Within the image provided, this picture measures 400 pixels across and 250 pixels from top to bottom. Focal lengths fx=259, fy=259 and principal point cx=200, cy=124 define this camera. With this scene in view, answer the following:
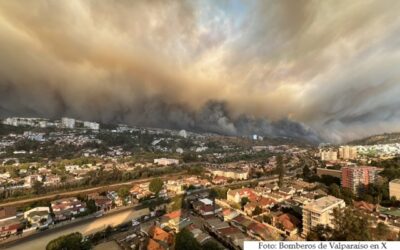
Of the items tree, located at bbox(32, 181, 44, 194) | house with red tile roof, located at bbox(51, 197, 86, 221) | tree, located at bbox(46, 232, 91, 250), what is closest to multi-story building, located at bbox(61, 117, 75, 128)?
tree, located at bbox(32, 181, 44, 194)

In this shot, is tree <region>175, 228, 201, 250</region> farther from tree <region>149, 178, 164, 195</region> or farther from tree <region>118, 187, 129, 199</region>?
tree <region>149, 178, 164, 195</region>

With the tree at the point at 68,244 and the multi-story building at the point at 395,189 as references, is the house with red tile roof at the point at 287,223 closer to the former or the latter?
the multi-story building at the point at 395,189

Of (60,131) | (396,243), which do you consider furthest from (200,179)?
(60,131)

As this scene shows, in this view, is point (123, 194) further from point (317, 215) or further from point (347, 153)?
point (347, 153)

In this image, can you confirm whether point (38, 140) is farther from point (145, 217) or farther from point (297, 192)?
point (297, 192)

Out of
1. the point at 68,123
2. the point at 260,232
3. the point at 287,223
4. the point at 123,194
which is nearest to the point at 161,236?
the point at 260,232

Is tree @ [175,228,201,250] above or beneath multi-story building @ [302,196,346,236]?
beneath

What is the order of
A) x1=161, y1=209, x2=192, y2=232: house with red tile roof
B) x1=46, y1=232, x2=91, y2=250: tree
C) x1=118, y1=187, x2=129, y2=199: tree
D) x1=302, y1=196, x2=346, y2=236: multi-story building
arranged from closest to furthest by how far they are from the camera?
x1=46, y1=232, x2=91, y2=250: tree
x1=302, y1=196, x2=346, y2=236: multi-story building
x1=161, y1=209, x2=192, y2=232: house with red tile roof
x1=118, y1=187, x2=129, y2=199: tree

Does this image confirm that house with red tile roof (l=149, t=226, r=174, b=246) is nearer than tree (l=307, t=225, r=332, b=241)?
No
